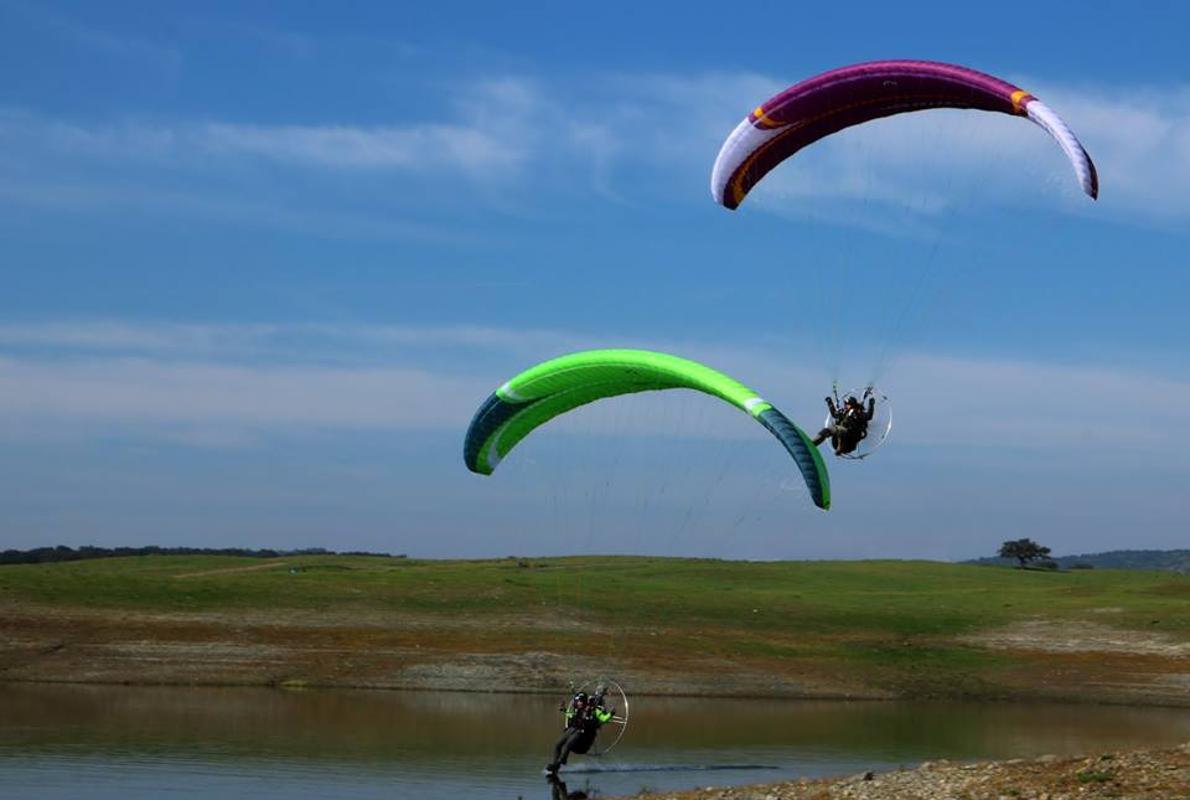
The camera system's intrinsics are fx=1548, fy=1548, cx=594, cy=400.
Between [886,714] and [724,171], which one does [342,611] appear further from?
[724,171]

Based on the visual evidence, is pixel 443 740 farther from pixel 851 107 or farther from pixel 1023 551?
pixel 1023 551

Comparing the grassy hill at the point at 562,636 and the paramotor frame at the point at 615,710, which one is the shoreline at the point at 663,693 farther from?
the paramotor frame at the point at 615,710

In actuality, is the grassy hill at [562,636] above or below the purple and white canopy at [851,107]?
below

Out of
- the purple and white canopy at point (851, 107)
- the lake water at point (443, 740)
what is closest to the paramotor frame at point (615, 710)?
the lake water at point (443, 740)

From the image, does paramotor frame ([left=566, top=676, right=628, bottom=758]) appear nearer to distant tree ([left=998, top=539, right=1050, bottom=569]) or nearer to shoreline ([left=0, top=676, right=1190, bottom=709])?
shoreline ([left=0, top=676, right=1190, bottom=709])

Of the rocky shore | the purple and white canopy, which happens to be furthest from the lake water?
the purple and white canopy

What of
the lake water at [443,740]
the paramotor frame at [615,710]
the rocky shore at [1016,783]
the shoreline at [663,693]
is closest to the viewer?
the rocky shore at [1016,783]

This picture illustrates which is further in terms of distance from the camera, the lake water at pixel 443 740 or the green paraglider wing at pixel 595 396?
the lake water at pixel 443 740

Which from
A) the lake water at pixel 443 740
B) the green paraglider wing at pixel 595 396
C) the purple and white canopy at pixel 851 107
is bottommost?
the lake water at pixel 443 740

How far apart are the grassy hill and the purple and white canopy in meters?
22.7

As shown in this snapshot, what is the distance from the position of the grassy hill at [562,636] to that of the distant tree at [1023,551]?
59.4 m

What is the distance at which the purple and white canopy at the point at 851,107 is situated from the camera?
23656mm

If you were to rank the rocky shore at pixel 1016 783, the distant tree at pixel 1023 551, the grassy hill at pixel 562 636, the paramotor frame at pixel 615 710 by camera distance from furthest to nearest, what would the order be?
the distant tree at pixel 1023 551 < the grassy hill at pixel 562 636 < the paramotor frame at pixel 615 710 < the rocky shore at pixel 1016 783

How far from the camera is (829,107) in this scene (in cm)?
2648
